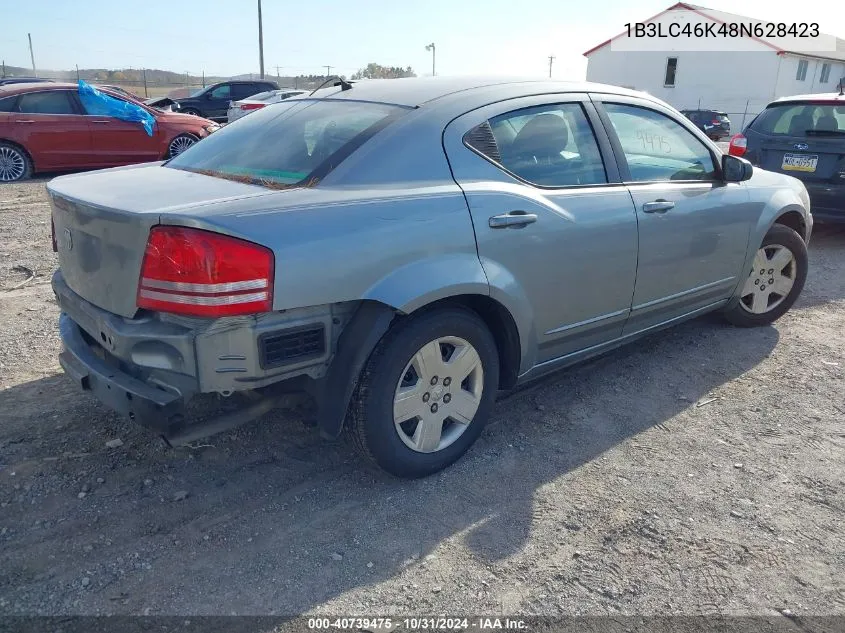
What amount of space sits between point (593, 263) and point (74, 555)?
2.54m

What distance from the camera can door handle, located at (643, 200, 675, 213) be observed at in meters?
3.60

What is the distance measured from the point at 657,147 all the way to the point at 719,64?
3948 centimetres

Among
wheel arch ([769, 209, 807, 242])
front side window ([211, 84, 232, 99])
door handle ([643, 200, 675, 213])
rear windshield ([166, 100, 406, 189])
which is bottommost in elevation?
wheel arch ([769, 209, 807, 242])

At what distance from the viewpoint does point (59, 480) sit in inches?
117

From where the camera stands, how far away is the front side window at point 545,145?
10.3 ft

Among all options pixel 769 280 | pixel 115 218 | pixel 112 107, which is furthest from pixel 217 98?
pixel 115 218

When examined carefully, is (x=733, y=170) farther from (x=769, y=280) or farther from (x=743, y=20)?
(x=743, y=20)

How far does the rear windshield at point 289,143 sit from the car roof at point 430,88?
10cm

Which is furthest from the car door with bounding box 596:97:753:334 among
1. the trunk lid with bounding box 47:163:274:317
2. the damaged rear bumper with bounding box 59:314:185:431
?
the damaged rear bumper with bounding box 59:314:185:431

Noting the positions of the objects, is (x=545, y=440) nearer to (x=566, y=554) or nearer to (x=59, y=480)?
(x=566, y=554)

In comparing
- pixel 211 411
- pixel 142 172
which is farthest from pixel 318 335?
pixel 142 172

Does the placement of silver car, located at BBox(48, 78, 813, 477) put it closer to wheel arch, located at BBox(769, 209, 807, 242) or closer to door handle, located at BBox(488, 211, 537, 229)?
door handle, located at BBox(488, 211, 537, 229)

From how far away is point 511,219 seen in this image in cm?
300

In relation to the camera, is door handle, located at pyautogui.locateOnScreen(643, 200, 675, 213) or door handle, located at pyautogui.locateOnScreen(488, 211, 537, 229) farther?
door handle, located at pyautogui.locateOnScreen(643, 200, 675, 213)
